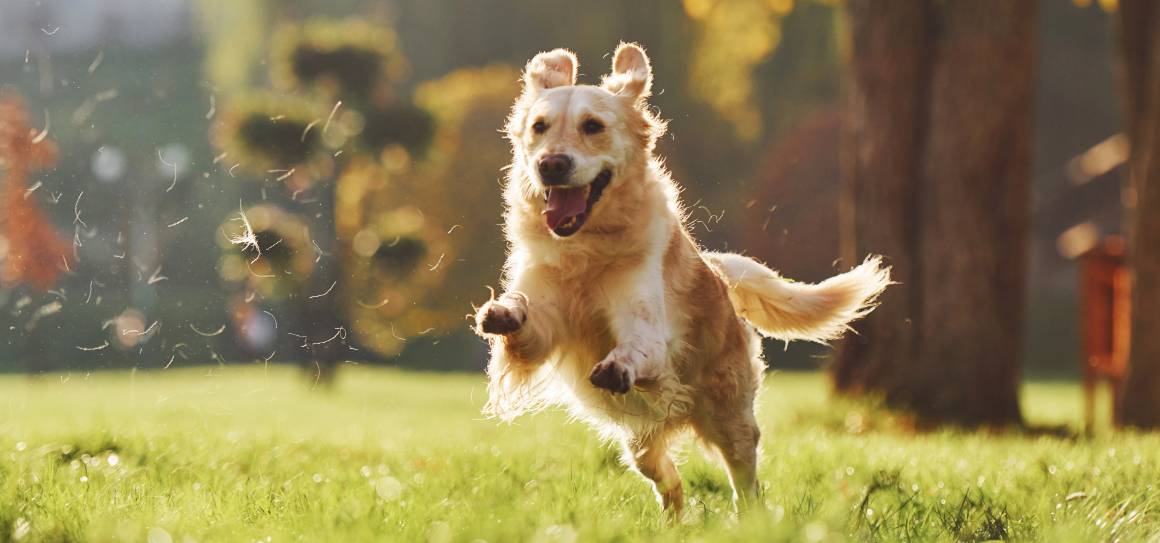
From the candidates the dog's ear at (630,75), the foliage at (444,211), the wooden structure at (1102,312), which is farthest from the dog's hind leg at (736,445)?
the foliage at (444,211)

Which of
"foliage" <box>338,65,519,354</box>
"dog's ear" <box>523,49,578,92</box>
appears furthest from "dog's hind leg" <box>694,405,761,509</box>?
"foliage" <box>338,65,519,354</box>

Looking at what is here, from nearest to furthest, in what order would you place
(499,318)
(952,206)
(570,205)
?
(499,318) < (570,205) < (952,206)

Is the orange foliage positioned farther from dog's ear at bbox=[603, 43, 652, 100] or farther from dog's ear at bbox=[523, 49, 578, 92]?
dog's ear at bbox=[603, 43, 652, 100]

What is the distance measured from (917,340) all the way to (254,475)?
19.6ft

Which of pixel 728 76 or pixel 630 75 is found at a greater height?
pixel 728 76

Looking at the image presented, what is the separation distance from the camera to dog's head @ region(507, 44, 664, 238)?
13.6 ft

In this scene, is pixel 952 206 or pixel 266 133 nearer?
pixel 952 206

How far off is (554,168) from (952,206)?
19.3 feet

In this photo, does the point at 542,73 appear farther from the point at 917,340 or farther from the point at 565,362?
the point at 917,340

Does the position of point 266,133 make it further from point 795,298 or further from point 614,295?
point 614,295

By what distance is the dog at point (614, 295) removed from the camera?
4.14 metres

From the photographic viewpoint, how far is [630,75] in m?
4.61

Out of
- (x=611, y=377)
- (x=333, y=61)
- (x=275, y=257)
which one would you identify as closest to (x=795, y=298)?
(x=611, y=377)

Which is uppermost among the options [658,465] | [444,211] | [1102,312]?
[658,465]
